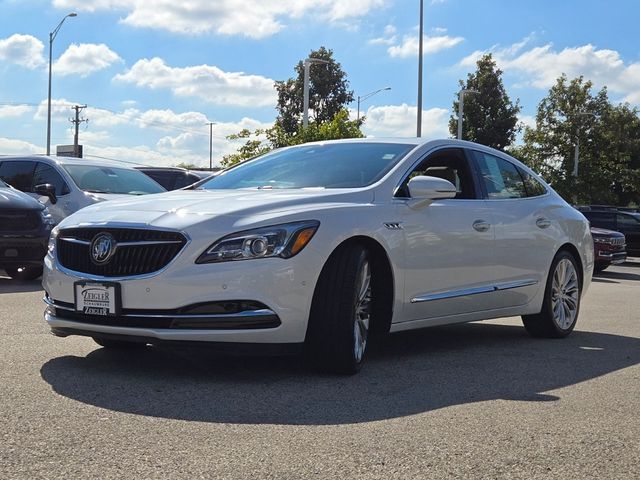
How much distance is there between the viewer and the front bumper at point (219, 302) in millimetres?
4688

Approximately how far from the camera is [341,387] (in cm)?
485

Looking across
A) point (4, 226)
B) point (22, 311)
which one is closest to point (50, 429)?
point (22, 311)

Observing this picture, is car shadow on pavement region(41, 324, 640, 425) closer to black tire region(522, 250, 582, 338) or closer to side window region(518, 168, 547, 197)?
black tire region(522, 250, 582, 338)

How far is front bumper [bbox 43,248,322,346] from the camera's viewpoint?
469 cm

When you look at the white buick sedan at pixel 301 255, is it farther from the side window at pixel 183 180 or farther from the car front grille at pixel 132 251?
the side window at pixel 183 180

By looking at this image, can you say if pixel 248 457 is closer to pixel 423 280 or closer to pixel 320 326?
pixel 320 326

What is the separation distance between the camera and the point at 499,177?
23.3ft

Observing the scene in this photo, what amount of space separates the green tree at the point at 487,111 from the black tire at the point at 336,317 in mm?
47284

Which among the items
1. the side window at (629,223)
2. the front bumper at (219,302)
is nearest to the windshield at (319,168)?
the front bumper at (219,302)

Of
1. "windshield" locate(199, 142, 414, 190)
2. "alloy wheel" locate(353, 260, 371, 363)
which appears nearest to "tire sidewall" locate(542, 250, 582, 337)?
"windshield" locate(199, 142, 414, 190)

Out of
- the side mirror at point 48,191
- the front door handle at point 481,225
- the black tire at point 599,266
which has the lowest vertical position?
the black tire at point 599,266

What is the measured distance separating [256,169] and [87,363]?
6.50 ft

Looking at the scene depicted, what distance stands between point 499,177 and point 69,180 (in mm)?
7011

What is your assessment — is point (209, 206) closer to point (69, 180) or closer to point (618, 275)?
point (69, 180)
